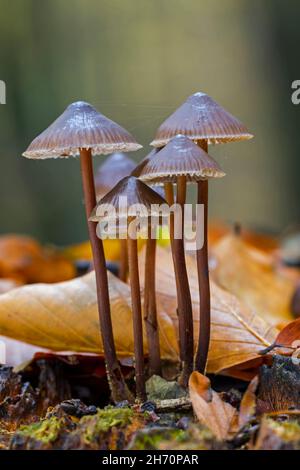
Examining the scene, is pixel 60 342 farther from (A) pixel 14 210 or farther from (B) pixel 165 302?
(A) pixel 14 210

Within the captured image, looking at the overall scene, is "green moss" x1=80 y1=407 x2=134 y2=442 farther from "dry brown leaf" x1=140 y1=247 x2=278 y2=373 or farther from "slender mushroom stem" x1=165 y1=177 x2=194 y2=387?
"dry brown leaf" x1=140 y1=247 x2=278 y2=373

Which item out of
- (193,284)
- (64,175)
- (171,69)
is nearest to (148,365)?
(193,284)

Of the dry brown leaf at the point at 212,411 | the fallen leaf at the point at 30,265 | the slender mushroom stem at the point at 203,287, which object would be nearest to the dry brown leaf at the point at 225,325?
the slender mushroom stem at the point at 203,287

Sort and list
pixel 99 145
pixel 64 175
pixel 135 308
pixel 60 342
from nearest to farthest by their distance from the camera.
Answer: pixel 99 145
pixel 135 308
pixel 60 342
pixel 64 175

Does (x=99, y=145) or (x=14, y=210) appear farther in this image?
(x=14, y=210)

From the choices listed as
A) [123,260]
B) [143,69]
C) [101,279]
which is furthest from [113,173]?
[143,69]

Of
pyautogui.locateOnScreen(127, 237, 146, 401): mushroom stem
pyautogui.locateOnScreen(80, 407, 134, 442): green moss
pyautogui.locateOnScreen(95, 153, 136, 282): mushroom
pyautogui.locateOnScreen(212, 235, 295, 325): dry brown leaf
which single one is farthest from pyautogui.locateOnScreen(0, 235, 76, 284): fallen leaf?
pyautogui.locateOnScreen(80, 407, 134, 442): green moss

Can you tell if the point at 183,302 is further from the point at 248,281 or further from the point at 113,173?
the point at 248,281

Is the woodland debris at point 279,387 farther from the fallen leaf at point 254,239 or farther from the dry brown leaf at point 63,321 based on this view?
the fallen leaf at point 254,239
